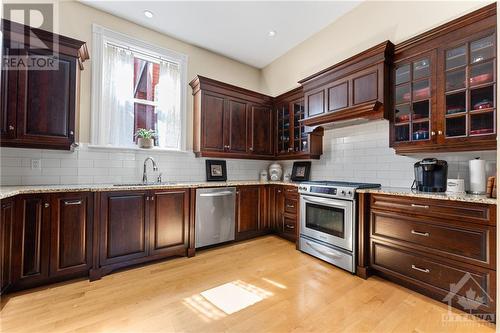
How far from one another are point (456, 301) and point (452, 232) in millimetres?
551

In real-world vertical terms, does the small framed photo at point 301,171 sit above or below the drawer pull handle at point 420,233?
above

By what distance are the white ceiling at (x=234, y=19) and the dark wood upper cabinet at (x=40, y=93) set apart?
1.03 m

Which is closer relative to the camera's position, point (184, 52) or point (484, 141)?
point (484, 141)

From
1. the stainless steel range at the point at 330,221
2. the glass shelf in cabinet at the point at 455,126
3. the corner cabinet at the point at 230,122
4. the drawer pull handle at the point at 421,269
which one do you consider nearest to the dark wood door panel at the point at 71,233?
the corner cabinet at the point at 230,122

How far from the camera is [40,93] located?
2268 mm

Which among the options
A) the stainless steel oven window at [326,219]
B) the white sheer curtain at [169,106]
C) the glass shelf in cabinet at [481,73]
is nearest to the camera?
the glass shelf in cabinet at [481,73]

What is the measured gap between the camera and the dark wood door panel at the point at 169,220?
263 cm

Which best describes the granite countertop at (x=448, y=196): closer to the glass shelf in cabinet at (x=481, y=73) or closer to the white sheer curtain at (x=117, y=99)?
the glass shelf in cabinet at (x=481, y=73)

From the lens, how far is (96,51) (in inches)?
114

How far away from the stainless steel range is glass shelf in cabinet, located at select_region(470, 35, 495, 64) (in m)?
1.45

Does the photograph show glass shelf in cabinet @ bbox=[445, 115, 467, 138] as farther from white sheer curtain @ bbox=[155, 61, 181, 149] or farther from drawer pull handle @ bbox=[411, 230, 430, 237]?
white sheer curtain @ bbox=[155, 61, 181, 149]

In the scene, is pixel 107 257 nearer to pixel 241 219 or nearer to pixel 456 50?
pixel 241 219

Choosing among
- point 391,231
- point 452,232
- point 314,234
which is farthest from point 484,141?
point 314,234

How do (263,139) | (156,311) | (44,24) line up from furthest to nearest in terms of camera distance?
(263,139)
(44,24)
(156,311)
